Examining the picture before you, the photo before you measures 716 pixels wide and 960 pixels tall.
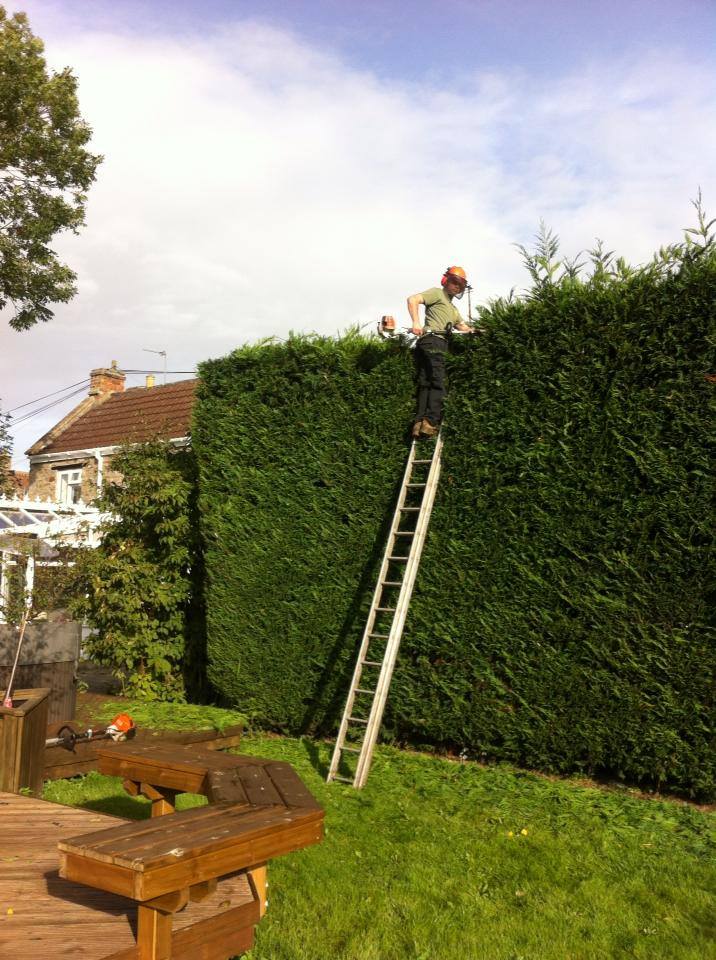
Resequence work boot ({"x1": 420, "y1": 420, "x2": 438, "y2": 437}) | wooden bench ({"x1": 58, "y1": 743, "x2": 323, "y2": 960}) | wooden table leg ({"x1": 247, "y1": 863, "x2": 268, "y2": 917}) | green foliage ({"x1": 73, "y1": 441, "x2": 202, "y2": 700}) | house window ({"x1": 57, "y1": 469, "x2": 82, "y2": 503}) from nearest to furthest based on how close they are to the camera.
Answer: wooden bench ({"x1": 58, "y1": 743, "x2": 323, "y2": 960}) → wooden table leg ({"x1": 247, "y1": 863, "x2": 268, "y2": 917}) → work boot ({"x1": 420, "y1": 420, "x2": 438, "y2": 437}) → green foliage ({"x1": 73, "y1": 441, "x2": 202, "y2": 700}) → house window ({"x1": 57, "y1": 469, "x2": 82, "y2": 503})

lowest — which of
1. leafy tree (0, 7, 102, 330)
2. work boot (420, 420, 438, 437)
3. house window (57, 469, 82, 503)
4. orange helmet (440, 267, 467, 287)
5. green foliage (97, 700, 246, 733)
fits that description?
green foliage (97, 700, 246, 733)

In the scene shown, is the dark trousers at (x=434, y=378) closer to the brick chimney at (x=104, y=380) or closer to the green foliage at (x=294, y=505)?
the green foliage at (x=294, y=505)

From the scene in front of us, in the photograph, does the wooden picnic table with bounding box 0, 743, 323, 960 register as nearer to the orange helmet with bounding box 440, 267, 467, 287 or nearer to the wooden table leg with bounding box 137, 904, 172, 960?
the wooden table leg with bounding box 137, 904, 172, 960

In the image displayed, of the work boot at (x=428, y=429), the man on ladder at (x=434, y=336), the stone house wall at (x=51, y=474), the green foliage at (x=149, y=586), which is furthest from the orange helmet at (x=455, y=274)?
the stone house wall at (x=51, y=474)

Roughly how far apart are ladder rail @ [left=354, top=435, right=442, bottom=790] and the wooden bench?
265 cm

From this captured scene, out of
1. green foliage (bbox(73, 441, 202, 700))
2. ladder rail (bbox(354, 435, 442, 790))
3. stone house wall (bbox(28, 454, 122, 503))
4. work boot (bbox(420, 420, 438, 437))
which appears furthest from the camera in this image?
stone house wall (bbox(28, 454, 122, 503))

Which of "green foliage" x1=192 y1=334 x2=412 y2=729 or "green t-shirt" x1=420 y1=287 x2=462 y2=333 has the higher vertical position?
"green t-shirt" x1=420 y1=287 x2=462 y2=333

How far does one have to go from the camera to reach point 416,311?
26.8 ft

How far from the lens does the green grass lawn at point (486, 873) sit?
4164mm

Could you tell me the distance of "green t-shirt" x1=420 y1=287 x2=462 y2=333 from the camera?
26.7 ft

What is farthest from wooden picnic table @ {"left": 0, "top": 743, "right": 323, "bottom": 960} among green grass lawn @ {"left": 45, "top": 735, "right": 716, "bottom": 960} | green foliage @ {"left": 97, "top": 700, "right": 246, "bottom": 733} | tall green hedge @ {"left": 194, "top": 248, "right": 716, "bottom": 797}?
green foliage @ {"left": 97, "top": 700, "right": 246, "bottom": 733}

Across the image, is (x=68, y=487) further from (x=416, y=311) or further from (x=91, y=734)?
(x=416, y=311)

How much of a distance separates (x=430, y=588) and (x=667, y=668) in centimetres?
220

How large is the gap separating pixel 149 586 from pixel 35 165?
9.71m
